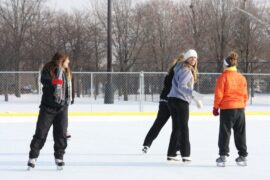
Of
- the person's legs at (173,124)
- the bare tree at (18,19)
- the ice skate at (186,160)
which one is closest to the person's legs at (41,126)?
the person's legs at (173,124)

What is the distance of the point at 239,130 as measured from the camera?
7043mm

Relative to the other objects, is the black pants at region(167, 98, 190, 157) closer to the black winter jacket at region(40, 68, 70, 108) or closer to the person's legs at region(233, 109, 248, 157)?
the person's legs at region(233, 109, 248, 157)

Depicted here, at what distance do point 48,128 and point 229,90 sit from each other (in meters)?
2.19

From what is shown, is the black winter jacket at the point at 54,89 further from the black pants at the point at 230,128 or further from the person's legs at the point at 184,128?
the black pants at the point at 230,128

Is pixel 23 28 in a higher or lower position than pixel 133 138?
higher

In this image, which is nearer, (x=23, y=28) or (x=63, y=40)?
(x=23, y=28)

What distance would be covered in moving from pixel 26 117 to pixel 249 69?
69.3ft

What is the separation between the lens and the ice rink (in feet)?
20.7

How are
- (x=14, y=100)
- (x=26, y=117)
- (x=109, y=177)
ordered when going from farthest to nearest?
(x=14, y=100), (x=26, y=117), (x=109, y=177)

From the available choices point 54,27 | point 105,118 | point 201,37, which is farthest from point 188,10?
point 105,118

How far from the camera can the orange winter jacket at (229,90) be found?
22.4 ft

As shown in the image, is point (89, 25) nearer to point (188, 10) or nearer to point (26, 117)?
point (188, 10)

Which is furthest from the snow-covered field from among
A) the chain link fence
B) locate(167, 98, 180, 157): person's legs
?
the chain link fence

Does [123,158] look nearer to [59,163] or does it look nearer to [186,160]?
[186,160]
